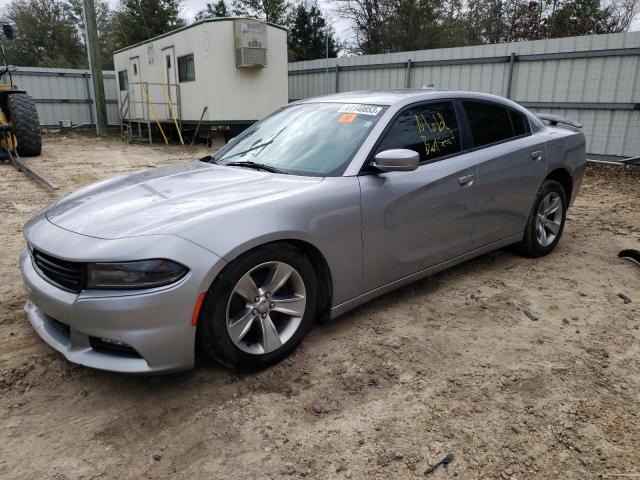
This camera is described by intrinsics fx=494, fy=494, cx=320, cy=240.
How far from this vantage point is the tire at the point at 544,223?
14.2ft

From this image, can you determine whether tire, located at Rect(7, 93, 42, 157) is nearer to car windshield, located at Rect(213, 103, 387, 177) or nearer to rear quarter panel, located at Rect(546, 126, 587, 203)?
car windshield, located at Rect(213, 103, 387, 177)

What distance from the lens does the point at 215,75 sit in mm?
13586

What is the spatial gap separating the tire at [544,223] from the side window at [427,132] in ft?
4.00

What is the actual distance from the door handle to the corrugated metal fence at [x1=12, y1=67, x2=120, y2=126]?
19198 millimetres

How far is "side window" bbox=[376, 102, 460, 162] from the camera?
3244 millimetres

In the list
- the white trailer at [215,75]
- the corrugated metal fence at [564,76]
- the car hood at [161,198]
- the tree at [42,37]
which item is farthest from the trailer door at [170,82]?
the tree at [42,37]

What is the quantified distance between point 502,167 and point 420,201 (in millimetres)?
1021

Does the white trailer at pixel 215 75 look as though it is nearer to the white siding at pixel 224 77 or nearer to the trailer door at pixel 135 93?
the white siding at pixel 224 77

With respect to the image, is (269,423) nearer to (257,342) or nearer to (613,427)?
(257,342)

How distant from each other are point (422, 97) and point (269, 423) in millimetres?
2433

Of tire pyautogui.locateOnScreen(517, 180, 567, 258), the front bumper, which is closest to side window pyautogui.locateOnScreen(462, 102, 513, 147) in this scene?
tire pyautogui.locateOnScreen(517, 180, 567, 258)

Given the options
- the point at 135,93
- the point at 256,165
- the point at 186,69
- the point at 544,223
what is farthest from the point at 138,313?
the point at 135,93

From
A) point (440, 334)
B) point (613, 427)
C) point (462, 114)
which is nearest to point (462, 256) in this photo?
point (440, 334)

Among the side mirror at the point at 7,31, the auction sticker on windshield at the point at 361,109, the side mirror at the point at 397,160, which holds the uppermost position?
the side mirror at the point at 7,31
